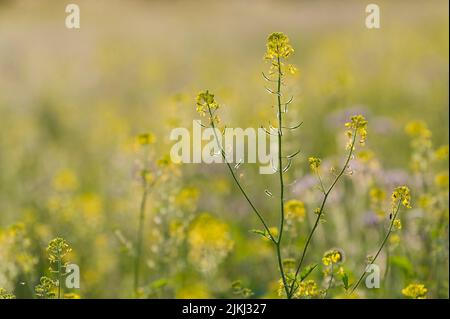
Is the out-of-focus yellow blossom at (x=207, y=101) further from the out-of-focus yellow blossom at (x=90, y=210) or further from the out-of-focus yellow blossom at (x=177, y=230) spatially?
the out-of-focus yellow blossom at (x=90, y=210)

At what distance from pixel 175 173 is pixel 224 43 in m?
10.7

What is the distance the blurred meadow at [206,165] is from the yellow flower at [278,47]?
84 centimetres

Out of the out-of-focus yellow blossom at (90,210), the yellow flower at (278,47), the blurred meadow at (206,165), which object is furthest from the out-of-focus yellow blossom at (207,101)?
the out-of-focus yellow blossom at (90,210)

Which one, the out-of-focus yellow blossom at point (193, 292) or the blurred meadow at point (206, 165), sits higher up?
the blurred meadow at point (206, 165)

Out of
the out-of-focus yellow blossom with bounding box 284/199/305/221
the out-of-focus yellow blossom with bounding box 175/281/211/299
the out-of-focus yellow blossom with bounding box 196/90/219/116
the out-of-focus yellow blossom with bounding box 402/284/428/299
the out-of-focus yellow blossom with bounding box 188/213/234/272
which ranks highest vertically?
the out-of-focus yellow blossom with bounding box 196/90/219/116

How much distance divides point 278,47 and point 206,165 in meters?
3.39

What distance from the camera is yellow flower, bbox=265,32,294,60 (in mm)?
2664

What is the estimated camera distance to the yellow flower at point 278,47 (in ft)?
8.74

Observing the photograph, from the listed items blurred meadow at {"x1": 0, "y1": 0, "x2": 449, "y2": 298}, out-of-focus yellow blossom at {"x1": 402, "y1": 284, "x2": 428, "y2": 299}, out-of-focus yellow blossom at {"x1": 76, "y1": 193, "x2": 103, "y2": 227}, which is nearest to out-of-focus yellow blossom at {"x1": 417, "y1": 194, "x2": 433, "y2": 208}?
blurred meadow at {"x1": 0, "y1": 0, "x2": 449, "y2": 298}

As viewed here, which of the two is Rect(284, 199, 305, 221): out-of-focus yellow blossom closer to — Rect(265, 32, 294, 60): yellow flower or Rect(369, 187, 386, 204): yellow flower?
Rect(369, 187, 386, 204): yellow flower

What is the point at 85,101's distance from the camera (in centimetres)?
1041

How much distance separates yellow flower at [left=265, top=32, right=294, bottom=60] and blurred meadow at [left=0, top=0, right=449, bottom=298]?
33.2 inches
